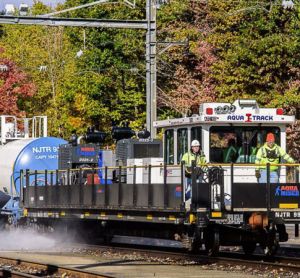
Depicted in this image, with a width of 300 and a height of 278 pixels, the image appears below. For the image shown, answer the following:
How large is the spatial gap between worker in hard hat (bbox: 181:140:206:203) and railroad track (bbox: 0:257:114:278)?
3165 millimetres

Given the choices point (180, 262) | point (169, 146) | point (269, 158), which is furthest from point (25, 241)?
point (269, 158)

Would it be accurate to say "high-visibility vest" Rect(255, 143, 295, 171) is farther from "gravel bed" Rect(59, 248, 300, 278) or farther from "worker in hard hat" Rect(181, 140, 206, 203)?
"gravel bed" Rect(59, 248, 300, 278)

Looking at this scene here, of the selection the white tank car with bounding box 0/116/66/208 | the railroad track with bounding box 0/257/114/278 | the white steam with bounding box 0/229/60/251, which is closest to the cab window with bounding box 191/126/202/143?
the railroad track with bounding box 0/257/114/278

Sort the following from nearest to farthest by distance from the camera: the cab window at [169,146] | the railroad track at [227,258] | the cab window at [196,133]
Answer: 1. the railroad track at [227,258]
2. the cab window at [196,133]
3. the cab window at [169,146]

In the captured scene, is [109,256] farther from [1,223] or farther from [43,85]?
[43,85]

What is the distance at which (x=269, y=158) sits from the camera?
23391 millimetres

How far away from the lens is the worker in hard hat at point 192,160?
896 inches

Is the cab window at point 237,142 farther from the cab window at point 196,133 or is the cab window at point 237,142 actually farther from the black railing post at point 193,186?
the black railing post at point 193,186

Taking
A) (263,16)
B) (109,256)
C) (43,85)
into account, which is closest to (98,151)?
(109,256)

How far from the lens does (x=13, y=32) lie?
3484 inches

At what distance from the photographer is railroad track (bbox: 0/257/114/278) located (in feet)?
65.5

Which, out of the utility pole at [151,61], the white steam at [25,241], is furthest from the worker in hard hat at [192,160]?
the utility pole at [151,61]

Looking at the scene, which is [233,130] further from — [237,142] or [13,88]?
[13,88]

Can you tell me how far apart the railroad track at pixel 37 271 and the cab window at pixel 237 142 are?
14.8 feet
